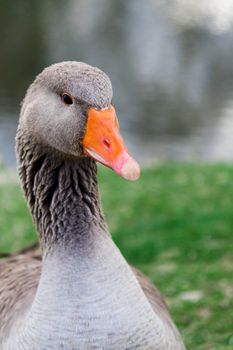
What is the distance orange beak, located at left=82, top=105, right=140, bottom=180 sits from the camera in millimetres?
2830

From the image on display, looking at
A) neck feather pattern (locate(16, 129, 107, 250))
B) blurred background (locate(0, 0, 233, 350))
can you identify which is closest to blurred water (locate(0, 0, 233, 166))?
blurred background (locate(0, 0, 233, 350))

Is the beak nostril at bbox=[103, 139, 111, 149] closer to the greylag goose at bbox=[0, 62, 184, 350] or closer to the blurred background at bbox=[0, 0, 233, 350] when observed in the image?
the greylag goose at bbox=[0, 62, 184, 350]

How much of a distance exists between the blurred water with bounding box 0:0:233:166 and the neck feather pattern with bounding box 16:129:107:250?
11056mm

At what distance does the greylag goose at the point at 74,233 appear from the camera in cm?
308

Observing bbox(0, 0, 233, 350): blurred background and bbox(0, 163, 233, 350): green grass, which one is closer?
bbox(0, 163, 233, 350): green grass

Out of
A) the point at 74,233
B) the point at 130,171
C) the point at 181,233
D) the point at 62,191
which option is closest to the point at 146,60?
the point at 181,233

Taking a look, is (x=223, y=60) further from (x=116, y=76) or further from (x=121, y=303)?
(x=121, y=303)

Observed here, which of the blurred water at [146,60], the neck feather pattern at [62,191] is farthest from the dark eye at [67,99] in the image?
the blurred water at [146,60]

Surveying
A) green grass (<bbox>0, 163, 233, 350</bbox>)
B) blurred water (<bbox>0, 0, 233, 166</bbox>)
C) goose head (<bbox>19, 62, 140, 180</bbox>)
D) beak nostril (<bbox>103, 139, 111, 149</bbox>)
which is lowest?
green grass (<bbox>0, 163, 233, 350</bbox>)

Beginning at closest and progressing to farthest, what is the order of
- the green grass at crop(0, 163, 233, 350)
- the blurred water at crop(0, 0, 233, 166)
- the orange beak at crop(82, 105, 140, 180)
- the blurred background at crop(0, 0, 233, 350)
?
the orange beak at crop(82, 105, 140, 180) → the green grass at crop(0, 163, 233, 350) → the blurred background at crop(0, 0, 233, 350) → the blurred water at crop(0, 0, 233, 166)

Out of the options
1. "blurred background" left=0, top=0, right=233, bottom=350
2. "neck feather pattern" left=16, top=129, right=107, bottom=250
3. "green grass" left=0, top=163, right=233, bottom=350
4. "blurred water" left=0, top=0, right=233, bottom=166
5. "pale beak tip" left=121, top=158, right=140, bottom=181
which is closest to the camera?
"pale beak tip" left=121, top=158, right=140, bottom=181

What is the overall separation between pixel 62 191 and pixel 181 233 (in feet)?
14.4

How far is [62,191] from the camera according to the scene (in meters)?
3.47

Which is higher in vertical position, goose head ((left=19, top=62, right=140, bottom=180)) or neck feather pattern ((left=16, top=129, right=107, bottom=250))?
goose head ((left=19, top=62, right=140, bottom=180))
